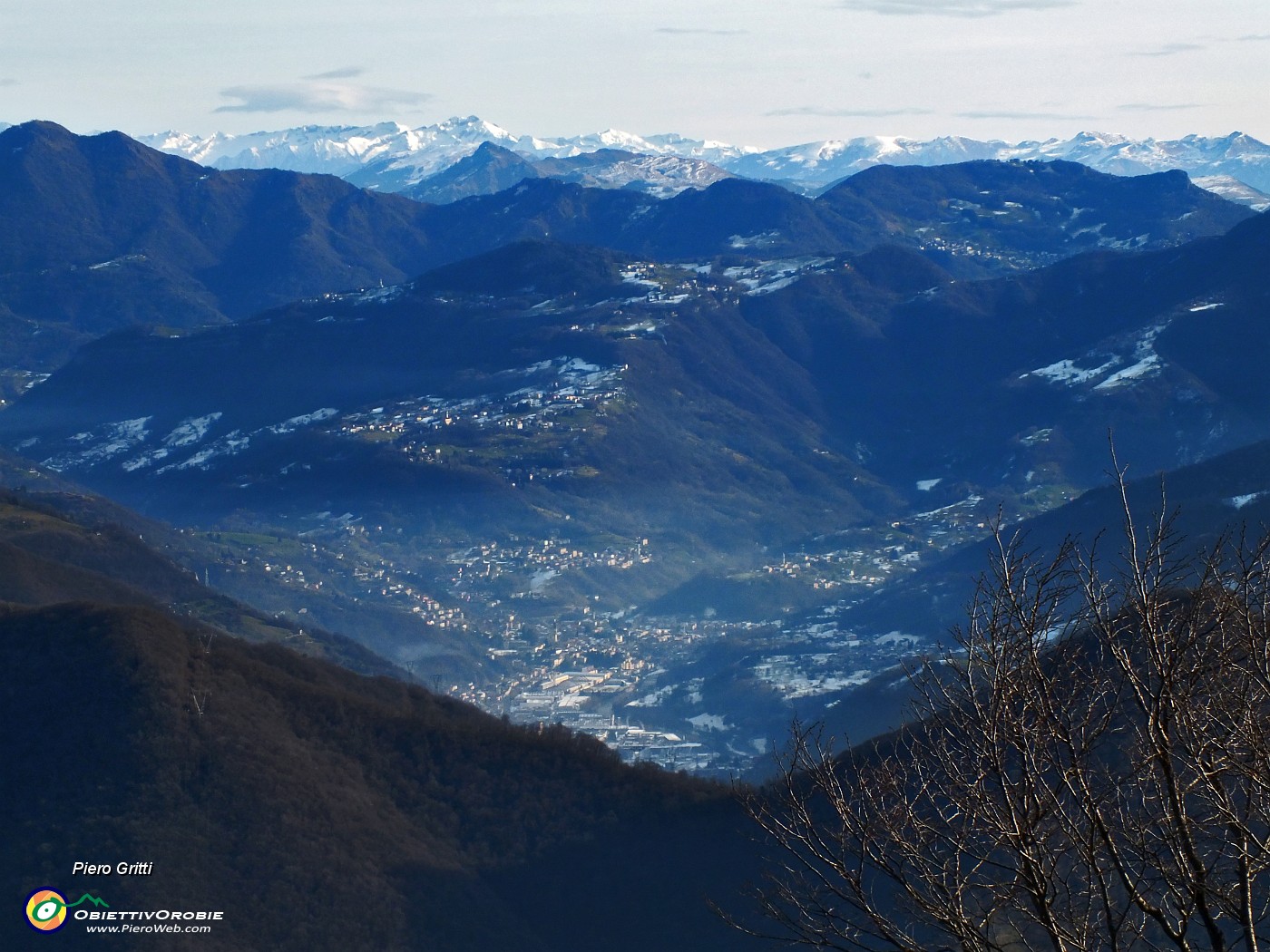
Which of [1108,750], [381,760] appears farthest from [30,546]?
[1108,750]

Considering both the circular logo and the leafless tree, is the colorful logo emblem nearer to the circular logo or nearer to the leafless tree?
the circular logo

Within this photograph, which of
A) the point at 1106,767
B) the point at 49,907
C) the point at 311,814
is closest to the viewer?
the point at 1106,767

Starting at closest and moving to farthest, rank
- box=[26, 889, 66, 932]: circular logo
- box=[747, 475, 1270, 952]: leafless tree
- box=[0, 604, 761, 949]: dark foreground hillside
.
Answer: box=[747, 475, 1270, 952]: leafless tree → box=[26, 889, 66, 932]: circular logo → box=[0, 604, 761, 949]: dark foreground hillside

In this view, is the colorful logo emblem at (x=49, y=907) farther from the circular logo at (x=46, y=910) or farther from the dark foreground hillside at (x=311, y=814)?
the dark foreground hillside at (x=311, y=814)

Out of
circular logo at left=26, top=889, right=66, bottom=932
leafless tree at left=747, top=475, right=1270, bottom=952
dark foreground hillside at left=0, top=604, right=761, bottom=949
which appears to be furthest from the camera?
dark foreground hillside at left=0, top=604, right=761, bottom=949

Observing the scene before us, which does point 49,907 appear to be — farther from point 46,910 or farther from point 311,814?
point 311,814

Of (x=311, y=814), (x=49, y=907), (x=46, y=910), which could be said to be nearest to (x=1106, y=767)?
(x=46, y=910)

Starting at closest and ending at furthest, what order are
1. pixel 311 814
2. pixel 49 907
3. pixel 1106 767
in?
pixel 1106 767
pixel 49 907
pixel 311 814

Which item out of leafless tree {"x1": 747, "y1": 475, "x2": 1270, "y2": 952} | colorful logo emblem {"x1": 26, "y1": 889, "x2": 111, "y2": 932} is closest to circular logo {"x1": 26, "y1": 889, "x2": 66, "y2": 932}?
colorful logo emblem {"x1": 26, "y1": 889, "x2": 111, "y2": 932}
